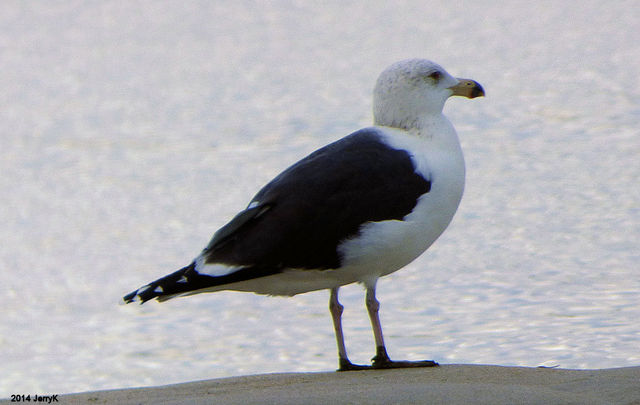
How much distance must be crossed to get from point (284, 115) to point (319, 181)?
18.9 ft

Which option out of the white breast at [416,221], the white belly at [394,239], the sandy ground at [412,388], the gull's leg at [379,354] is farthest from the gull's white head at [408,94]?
the sandy ground at [412,388]

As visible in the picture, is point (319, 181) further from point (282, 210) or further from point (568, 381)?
point (568, 381)

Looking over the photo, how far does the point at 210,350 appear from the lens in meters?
6.07

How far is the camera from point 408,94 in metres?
5.17

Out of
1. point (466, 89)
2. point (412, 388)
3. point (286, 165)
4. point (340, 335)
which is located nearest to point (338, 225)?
point (340, 335)

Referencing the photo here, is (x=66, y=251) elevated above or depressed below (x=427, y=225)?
above

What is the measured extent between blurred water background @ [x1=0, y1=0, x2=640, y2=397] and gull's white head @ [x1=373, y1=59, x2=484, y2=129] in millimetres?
1209

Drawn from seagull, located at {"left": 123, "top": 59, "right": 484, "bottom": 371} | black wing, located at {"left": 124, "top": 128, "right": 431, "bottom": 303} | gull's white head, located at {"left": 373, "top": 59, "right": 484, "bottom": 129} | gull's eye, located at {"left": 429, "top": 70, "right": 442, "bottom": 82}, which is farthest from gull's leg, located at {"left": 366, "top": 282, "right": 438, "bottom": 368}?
gull's eye, located at {"left": 429, "top": 70, "right": 442, "bottom": 82}

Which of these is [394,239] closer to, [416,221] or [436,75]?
[416,221]

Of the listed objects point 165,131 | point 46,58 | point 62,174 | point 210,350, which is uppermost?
point 46,58

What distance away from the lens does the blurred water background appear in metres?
6.06

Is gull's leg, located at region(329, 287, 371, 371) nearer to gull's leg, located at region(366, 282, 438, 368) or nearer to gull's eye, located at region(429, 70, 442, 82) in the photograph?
gull's leg, located at region(366, 282, 438, 368)

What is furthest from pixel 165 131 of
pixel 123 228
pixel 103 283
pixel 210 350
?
pixel 210 350

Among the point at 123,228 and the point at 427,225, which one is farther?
the point at 123,228
